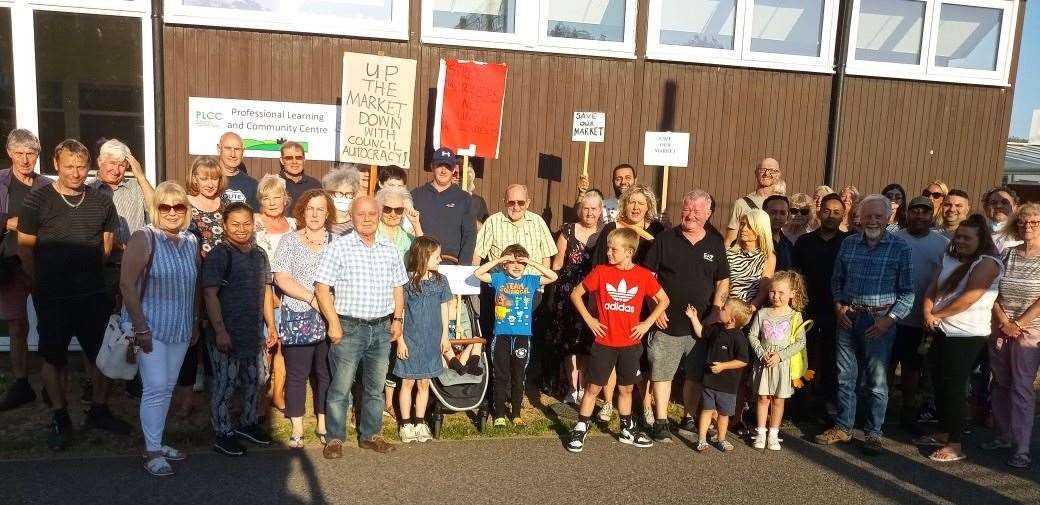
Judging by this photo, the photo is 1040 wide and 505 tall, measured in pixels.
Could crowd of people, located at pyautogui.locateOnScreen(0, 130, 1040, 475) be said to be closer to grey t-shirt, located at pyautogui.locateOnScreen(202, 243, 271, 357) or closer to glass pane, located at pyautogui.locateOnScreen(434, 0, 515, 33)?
grey t-shirt, located at pyautogui.locateOnScreen(202, 243, 271, 357)

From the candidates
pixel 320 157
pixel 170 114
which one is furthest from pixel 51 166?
pixel 320 157

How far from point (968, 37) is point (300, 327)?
8.86 m

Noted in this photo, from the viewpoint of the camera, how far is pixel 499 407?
550 centimetres

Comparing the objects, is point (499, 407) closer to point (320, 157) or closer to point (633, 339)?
point (633, 339)

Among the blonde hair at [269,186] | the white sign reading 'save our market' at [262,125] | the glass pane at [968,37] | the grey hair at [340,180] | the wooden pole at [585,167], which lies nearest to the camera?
the blonde hair at [269,186]

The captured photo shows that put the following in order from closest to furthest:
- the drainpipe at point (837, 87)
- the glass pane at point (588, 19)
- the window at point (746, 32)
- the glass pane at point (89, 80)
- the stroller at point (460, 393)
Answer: the stroller at point (460, 393)
the glass pane at point (89, 80)
the glass pane at point (588, 19)
the window at point (746, 32)
the drainpipe at point (837, 87)

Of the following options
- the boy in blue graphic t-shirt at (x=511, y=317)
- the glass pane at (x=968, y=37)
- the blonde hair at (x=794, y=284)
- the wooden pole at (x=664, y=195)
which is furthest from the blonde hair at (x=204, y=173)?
the glass pane at (x=968, y=37)

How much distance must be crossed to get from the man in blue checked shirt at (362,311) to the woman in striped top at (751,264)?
249cm

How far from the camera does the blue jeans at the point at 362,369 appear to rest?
472 cm

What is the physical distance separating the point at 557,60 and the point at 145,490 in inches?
228

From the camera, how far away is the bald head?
5668 millimetres

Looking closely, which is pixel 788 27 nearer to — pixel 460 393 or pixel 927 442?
pixel 927 442

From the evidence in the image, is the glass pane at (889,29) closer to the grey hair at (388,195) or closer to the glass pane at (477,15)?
the glass pane at (477,15)

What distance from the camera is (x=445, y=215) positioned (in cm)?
633
